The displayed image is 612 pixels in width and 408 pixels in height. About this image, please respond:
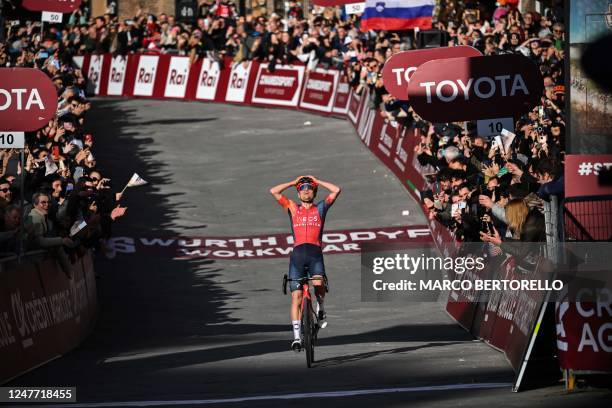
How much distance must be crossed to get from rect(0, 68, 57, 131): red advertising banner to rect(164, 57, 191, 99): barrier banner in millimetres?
27055

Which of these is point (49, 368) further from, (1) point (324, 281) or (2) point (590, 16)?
(2) point (590, 16)

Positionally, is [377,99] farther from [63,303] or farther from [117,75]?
[117,75]

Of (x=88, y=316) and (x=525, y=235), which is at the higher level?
(x=525, y=235)

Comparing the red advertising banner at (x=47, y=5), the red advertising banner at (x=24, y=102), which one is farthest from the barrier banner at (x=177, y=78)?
the red advertising banner at (x=24, y=102)

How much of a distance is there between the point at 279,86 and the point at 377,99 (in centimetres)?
925

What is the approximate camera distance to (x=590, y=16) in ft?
46.3

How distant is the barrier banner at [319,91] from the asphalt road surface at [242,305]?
0.42 meters

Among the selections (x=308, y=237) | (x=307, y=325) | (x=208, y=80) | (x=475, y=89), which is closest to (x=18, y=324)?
(x=307, y=325)

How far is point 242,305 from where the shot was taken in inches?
816

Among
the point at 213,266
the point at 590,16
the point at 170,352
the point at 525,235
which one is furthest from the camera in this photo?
the point at 213,266

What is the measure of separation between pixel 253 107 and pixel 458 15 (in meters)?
6.87

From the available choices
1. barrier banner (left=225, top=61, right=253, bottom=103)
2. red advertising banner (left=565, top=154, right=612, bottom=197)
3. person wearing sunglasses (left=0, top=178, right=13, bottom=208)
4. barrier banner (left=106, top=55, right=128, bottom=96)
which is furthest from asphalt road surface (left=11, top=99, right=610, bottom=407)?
barrier banner (left=106, top=55, right=128, bottom=96)

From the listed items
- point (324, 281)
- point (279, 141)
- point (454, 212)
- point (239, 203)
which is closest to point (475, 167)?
point (454, 212)

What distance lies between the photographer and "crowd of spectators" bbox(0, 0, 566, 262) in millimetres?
15516
